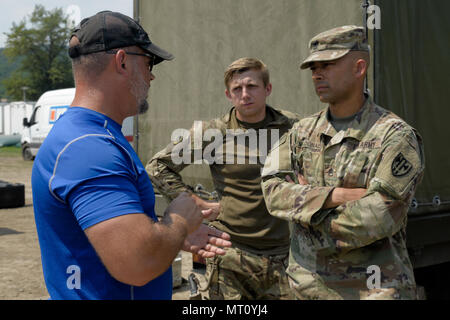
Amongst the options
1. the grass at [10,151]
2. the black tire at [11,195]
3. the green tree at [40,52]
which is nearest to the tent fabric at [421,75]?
the black tire at [11,195]

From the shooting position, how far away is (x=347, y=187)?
256 cm

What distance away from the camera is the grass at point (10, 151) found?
27633 millimetres

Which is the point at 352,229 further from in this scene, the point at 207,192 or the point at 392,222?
the point at 207,192

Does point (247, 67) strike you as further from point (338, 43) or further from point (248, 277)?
point (248, 277)

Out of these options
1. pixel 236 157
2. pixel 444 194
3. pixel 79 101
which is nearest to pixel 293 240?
pixel 236 157

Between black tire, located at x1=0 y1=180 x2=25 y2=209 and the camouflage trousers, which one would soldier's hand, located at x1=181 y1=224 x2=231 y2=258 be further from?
black tire, located at x1=0 y1=180 x2=25 y2=209

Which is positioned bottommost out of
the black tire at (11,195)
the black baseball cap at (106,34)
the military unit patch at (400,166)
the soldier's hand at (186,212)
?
the black tire at (11,195)

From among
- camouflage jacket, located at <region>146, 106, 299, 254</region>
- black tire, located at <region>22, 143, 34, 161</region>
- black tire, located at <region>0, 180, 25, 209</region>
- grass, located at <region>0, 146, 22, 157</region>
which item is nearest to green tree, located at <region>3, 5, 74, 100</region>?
grass, located at <region>0, 146, 22, 157</region>

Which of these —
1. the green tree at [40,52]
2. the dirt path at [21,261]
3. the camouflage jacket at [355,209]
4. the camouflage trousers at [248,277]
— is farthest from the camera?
the green tree at [40,52]

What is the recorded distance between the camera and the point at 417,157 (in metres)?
2.44

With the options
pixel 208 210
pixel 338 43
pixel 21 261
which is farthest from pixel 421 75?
pixel 21 261

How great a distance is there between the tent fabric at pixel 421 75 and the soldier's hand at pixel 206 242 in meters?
1.83

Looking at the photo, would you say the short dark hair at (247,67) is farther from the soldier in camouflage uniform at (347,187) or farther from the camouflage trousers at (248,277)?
the camouflage trousers at (248,277)

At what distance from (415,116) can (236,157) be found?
1328mm
